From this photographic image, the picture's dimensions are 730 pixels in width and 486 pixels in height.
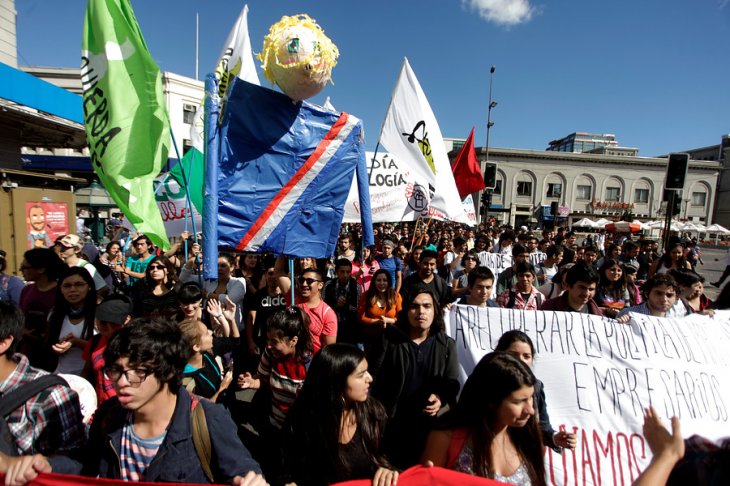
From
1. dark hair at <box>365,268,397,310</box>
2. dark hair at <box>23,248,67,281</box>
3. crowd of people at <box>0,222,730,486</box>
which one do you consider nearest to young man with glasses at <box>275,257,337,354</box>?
crowd of people at <box>0,222,730,486</box>

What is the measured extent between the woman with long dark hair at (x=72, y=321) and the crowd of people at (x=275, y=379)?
1 cm

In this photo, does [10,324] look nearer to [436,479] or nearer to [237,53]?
[436,479]

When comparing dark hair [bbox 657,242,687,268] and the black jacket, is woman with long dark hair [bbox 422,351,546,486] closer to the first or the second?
the black jacket

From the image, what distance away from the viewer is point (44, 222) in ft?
25.3

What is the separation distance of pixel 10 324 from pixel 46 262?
198 centimetres

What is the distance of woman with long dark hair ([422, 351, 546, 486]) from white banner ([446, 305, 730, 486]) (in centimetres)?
93

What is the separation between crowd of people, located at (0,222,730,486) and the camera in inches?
62.5

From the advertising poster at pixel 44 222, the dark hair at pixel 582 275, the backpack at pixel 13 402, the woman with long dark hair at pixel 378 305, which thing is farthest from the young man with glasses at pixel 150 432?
the advertising poster at pixel 44 222

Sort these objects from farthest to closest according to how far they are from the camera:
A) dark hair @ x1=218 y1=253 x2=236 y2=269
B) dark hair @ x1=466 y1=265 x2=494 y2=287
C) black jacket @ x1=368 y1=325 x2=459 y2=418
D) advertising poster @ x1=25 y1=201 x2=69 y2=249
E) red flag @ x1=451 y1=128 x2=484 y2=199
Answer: red flag @ x1=451 y1=128 x2=484 y2=199
advertising poster @ x1=25 y1=201 x2=69 y2=249
dark hair @ x1=218 y1=253 x2=236 y2=269
dark hair @ x1=466 y1=265 x2=494 y2=287
black jacket @ x1=368 y1=325 x2=459 y2=418

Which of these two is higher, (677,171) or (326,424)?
(677,171)

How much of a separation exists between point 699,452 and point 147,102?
13.0 feet

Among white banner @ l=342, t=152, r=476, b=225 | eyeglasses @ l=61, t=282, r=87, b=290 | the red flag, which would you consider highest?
the red flag

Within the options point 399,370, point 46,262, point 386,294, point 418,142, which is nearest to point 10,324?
point 46,262

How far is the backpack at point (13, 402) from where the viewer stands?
1.55 m
